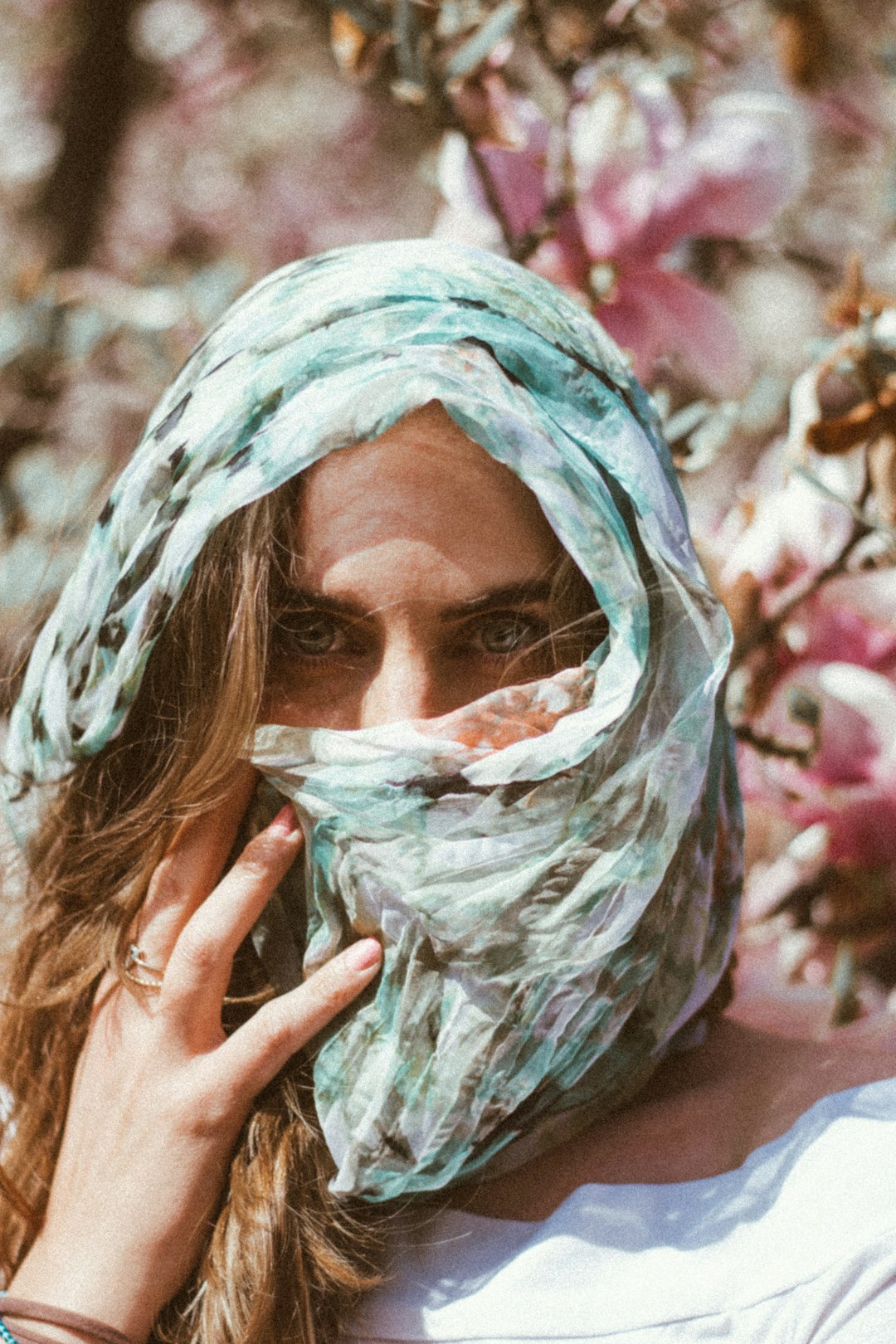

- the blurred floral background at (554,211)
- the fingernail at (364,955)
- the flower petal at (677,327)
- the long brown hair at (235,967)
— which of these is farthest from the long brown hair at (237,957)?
the flower petal at (677,327)

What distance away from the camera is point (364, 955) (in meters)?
0.90

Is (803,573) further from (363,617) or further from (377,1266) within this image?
(377,1266)

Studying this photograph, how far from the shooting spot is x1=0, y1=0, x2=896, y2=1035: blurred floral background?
4.41 feet

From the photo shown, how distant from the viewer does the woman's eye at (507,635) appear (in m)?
0.93

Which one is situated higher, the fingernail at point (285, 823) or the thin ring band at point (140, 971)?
the fingernail at point (285, 823)

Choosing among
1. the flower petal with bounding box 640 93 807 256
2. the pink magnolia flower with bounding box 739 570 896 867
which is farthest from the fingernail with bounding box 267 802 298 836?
the flower petal with bounding box 640 93 807 256

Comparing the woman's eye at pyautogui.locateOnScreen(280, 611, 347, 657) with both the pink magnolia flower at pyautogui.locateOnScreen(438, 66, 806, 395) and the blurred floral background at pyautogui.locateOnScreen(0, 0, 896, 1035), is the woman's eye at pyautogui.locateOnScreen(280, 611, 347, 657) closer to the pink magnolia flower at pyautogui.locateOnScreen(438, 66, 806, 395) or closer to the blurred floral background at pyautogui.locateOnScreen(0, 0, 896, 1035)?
the blurred floral background at pyautogui.locateOnScreen(0, 0, 896, 1035)

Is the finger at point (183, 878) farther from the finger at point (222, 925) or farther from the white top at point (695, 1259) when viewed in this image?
the white top at point (695, 1259)

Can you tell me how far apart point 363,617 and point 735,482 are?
709mm

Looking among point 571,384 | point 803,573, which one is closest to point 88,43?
point 571,384

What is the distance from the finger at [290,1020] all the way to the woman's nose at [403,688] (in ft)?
0.59

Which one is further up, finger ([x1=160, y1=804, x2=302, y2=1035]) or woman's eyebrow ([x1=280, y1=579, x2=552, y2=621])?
woman's eyebrow ([x1=280, y1=579, x2=552, y2=621])

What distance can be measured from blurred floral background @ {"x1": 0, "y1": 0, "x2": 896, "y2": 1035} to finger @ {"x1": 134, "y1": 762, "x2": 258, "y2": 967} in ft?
1.61

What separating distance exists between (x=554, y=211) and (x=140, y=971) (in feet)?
3.17
